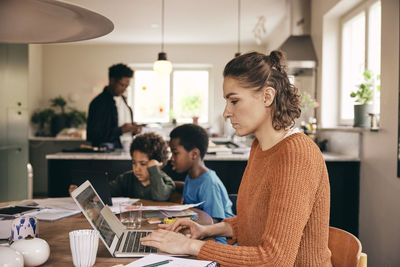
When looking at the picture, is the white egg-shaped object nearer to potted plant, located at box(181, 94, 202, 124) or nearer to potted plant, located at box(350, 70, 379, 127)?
potted plant, located at box(350, 70, 379, 127)

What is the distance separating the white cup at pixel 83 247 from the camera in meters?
0.88

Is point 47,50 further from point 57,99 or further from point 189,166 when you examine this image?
point 189,166

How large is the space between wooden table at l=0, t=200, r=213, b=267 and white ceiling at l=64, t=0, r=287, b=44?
3.63 metres

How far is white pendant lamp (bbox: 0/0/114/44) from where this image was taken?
89cm

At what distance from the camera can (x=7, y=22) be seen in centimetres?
97

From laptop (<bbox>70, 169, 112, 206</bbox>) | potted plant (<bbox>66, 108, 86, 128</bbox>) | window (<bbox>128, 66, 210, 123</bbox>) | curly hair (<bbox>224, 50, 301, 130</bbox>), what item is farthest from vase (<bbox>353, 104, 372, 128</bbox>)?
potted plant (<bbox>66, 108, 86, 128</bbox>)

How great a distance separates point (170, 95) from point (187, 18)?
223cm

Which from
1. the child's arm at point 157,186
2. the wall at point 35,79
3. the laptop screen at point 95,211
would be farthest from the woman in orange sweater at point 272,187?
the wall at point 35,79

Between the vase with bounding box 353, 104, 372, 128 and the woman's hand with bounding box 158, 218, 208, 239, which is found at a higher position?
the vase with bounding box 353, 104, 372, 128

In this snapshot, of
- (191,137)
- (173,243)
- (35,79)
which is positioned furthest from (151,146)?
(35,79)

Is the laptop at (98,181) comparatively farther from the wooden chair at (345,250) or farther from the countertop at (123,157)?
the countertop at (123,157)

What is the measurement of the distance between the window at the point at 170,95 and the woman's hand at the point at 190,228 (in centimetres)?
628

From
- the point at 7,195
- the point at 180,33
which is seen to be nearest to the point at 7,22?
the point at 7,195

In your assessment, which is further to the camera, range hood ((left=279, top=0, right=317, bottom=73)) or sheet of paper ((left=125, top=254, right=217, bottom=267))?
range hood ((left=279, top=0, right=317, bottom=73))
